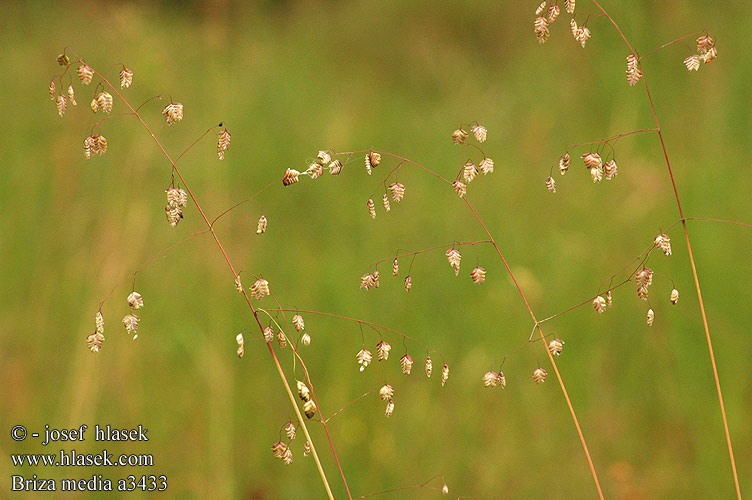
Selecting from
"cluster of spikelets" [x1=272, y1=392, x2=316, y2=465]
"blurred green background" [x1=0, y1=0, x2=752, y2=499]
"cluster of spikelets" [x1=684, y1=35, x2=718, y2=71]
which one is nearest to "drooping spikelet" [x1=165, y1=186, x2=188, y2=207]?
"cluster of spikelets" [x1=272, y1=392, x2=316, y2=465]

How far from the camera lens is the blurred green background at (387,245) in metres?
1.59

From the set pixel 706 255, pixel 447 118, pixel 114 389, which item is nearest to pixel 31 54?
pixel 447 118

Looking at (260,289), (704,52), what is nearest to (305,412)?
(260,289)

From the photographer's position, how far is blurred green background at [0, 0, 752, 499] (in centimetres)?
159

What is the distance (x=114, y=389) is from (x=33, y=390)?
19 centimetres

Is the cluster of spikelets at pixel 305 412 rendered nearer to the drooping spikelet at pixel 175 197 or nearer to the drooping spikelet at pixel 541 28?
the drooping spikelet at pixel 175 197

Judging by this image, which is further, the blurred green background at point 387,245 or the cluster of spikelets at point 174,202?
the blurred green background at point 387,245

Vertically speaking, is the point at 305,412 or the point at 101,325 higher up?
the point at 101,325

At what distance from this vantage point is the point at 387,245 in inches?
86.9

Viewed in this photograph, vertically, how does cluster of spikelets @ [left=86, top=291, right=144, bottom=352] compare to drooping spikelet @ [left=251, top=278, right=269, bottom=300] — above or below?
above

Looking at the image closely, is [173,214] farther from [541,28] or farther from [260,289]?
[541,28]

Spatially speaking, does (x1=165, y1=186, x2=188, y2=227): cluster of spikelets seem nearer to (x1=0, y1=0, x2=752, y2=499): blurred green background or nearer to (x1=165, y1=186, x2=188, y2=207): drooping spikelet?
(x1=165, y1=186, x2=188, y2=207): drooping spikelet

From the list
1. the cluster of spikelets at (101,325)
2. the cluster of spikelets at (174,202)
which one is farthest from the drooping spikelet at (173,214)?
the cluster of spikelets at (101,325)

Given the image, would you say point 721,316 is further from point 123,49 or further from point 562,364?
point 123,49
